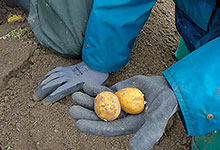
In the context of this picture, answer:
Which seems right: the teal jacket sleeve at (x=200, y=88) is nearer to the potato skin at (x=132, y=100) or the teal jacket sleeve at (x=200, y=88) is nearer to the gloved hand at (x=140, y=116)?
the gloved hand at (x=140, y=116)

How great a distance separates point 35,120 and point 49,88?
226mm

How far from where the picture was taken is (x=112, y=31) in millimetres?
1834

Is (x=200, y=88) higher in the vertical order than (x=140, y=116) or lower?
higher

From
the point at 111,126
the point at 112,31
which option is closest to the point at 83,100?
the point at 111,126

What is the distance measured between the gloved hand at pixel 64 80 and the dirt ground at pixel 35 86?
7cm

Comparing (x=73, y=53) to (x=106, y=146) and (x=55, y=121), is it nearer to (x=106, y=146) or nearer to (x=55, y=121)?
(x=55, y=121)

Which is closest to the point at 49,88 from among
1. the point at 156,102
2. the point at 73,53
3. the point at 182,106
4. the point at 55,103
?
the point at 55,103

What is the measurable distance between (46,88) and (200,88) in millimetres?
1019

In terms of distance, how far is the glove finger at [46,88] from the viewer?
187cm

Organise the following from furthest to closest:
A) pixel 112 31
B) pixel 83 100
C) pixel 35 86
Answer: pixel 35 86 < pixel 112 31 < pixel 83 100

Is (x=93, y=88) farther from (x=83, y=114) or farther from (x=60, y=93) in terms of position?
(x=60, y=93)

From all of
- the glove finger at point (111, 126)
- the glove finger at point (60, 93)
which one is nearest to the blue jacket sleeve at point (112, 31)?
the glove finger at point (60, 93)

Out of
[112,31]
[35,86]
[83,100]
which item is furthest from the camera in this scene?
[35,86]

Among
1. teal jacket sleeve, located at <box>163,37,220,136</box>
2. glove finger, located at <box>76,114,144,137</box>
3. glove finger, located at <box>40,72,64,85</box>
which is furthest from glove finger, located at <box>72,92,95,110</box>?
teal jacket sleeve, located at <box>163,37,220,136</box>
